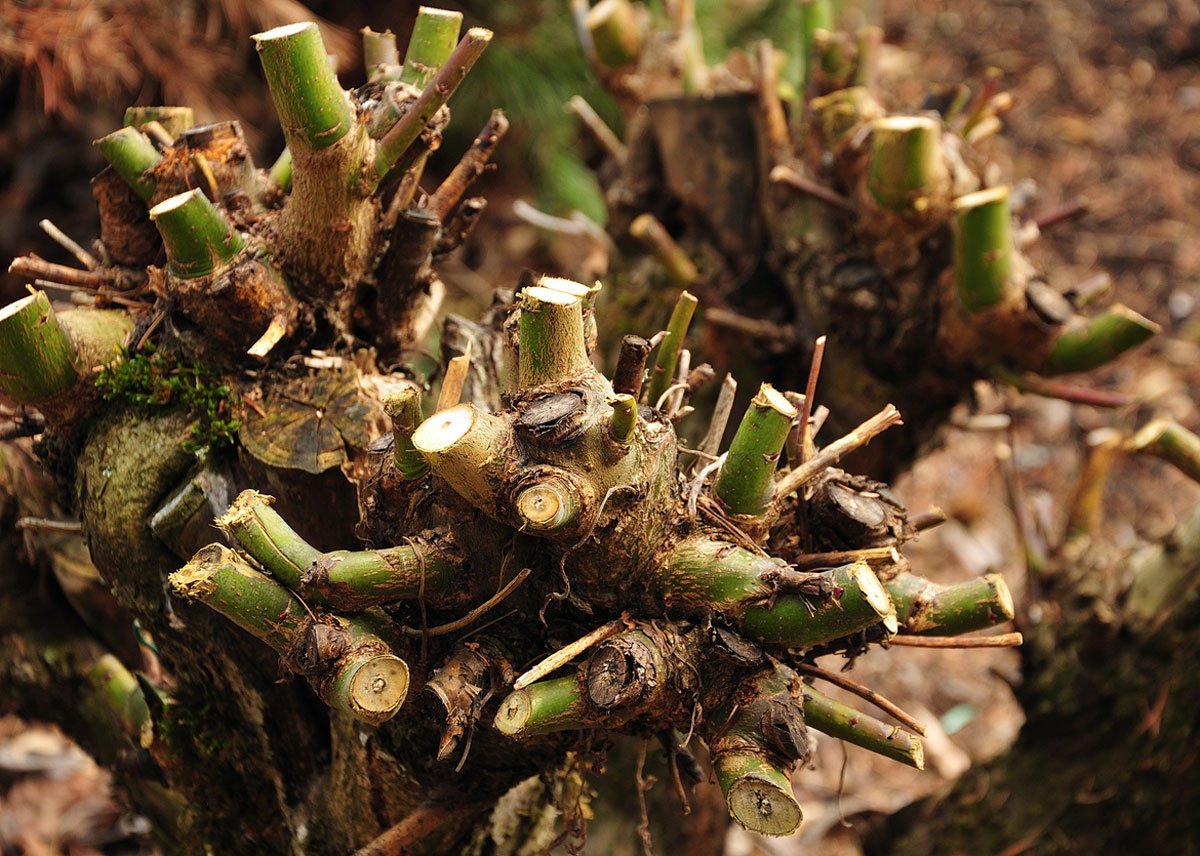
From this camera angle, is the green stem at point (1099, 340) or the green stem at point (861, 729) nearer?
the green stem at point (861, 729)

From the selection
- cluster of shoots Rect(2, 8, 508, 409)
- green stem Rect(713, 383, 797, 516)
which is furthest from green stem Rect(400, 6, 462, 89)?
green stem Rect(713, 383, 797, 516)

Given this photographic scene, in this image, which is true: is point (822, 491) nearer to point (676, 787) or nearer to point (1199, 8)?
point (676, 787)

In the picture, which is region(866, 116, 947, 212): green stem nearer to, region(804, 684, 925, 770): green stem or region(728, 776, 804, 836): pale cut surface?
region(804, 684, 925, 770): green stem

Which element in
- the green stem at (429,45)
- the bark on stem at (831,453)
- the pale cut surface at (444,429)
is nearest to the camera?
the pale cut surface at (444,429)

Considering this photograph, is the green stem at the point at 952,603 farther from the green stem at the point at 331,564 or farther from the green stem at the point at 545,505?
the green stem at the point at 331,564

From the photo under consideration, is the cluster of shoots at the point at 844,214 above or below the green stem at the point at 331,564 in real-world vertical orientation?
below

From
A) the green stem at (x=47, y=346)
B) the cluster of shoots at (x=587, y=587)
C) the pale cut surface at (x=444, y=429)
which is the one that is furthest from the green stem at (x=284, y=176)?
the pale cut surface at (x=444, y=429)

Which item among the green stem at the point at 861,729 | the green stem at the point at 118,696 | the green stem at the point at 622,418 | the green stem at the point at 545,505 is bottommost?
the green stem at the point at 118,696

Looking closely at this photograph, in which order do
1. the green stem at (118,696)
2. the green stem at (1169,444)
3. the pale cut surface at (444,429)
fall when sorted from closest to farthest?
the pale cut surface at (444,429), the green stem at (118,696), the green stem at (1169,444)
